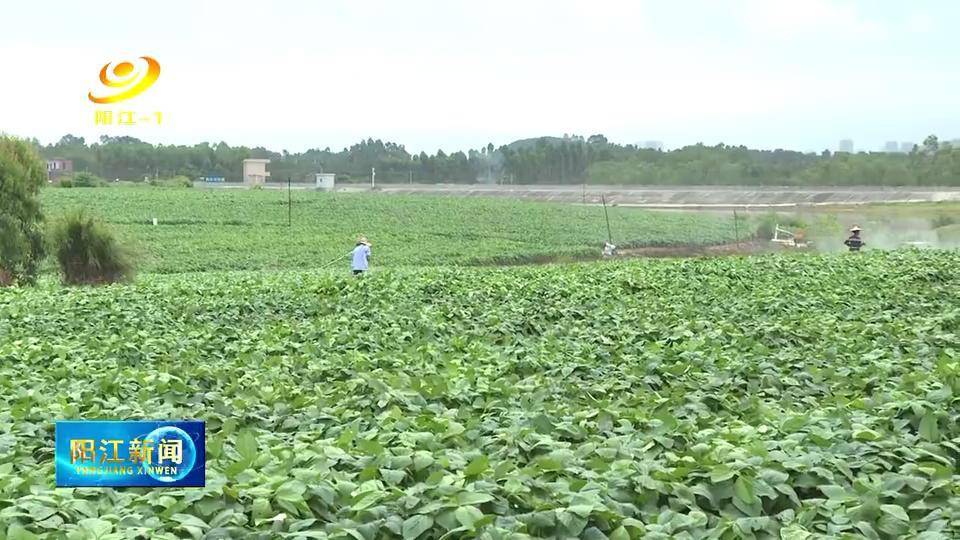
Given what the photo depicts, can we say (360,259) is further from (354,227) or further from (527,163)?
(527,163)

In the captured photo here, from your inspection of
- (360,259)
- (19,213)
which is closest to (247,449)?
(360,259)

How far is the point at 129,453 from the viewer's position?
2.70 m

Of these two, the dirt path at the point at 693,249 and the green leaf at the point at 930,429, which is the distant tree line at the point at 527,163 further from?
the green leaf at the point at 930,429

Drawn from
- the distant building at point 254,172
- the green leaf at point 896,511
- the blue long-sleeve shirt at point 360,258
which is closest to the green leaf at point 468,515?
the green leaf at point 896,511

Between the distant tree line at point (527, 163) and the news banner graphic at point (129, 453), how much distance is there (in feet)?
170

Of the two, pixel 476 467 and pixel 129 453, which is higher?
pixel 129 453

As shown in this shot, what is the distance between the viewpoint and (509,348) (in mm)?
7230

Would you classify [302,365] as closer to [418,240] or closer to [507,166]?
[418,240]

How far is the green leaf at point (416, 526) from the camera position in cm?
261

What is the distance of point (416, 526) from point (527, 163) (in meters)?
72.9

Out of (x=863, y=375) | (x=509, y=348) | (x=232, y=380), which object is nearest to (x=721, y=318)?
(x=509, y=348)

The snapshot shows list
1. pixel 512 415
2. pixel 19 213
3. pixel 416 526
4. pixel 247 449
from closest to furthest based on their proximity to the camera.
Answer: pixel 416 526 → pixel 247 449 → pixel 512 415 → pixel 19 213

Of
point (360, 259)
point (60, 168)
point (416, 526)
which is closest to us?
point (416, 526)

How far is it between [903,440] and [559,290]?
28.1 ft
